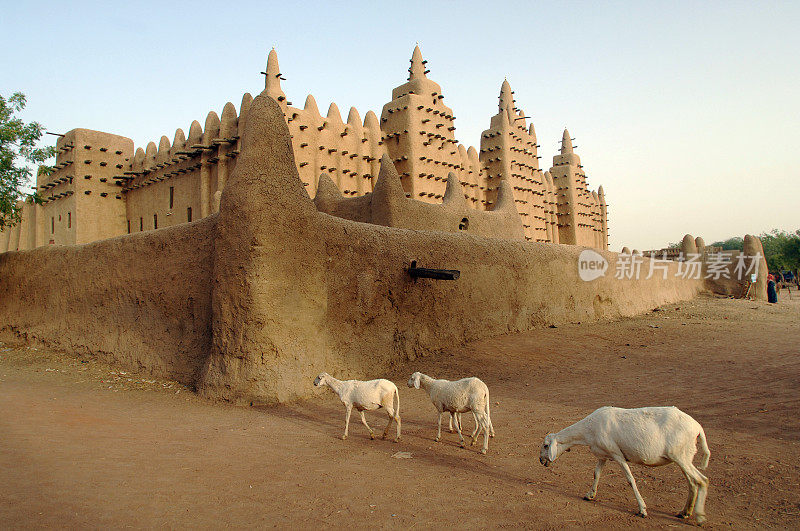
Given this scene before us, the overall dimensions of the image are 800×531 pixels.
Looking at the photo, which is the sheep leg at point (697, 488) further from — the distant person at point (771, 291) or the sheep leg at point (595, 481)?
the distant person at point (771, 291)

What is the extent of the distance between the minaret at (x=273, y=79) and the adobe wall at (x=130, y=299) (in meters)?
9.05

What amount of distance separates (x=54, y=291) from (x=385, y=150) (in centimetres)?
1340

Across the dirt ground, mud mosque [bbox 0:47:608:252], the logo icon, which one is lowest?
the dirt ground

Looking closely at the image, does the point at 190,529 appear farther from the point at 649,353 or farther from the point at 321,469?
the point at 649,353

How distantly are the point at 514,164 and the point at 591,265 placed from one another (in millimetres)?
14682

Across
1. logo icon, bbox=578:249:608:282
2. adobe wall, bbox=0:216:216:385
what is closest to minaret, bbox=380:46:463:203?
logo icon, bbox=578:249:608:282

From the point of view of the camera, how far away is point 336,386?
5.82 meters

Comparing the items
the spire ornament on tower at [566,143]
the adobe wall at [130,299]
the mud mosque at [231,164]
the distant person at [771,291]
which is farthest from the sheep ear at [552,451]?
the spire ornament on tower at [566,143]

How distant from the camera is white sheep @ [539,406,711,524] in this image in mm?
3512

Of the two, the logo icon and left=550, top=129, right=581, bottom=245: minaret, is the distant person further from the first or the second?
the logo icon

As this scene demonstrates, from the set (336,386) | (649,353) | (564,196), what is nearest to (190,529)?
(336,386)

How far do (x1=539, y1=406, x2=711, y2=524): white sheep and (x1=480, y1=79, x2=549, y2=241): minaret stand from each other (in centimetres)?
2264

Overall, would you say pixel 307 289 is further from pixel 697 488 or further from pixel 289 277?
pixel 697 488

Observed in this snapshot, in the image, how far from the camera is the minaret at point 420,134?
20.8 metres
